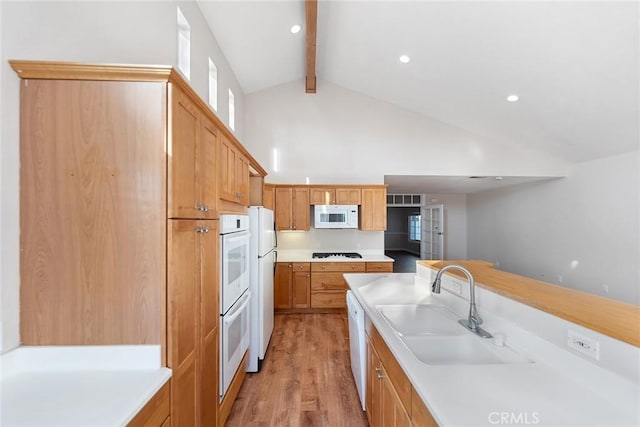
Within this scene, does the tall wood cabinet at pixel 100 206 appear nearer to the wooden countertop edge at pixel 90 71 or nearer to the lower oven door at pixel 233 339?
the wooden countertop edge at pixel 90 71

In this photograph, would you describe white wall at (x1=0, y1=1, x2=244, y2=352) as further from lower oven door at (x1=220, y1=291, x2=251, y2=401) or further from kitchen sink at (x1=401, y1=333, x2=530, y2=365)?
kitchen sink at (x1=401, y1=333, x2=530, y2=365)

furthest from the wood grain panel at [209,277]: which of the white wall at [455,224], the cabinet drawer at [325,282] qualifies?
the white wall at [455,224]

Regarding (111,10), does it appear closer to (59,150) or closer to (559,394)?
(59,150)

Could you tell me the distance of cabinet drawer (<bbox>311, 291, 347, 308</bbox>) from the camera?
4.36 metres

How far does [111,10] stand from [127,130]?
3.56ft

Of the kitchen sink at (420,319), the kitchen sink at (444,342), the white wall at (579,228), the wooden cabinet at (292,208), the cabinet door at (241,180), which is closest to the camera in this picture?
the kitchen sink at (444,342)

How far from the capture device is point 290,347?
10.5 ft

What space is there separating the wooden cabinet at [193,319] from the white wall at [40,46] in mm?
617

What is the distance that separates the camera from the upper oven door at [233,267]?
190cm

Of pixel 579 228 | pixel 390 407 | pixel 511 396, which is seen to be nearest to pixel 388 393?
pixel 390 407

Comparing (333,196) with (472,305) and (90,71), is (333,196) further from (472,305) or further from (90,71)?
(90,71)

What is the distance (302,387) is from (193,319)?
1532 millimetres

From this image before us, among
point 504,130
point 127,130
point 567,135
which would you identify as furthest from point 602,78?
point 127,130

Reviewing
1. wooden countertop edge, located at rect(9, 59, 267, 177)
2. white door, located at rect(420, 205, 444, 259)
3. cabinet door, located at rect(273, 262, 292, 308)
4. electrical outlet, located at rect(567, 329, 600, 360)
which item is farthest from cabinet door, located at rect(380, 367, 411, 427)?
white door, located at rect(420, 205, 444, 259)
